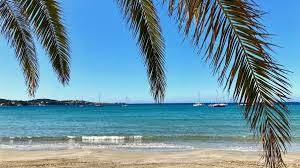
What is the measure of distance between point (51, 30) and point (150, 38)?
187 centimetres

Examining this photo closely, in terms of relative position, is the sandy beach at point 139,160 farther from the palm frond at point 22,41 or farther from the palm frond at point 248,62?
the palm frond at point 248,62

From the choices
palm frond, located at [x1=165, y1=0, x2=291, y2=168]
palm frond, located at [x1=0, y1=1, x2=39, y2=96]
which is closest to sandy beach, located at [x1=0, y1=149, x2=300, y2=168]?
palm frond, located at [x1=0, y1=1, x2=39, y2=96]

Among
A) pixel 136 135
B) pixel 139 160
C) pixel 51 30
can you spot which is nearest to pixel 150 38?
pixel 51 30

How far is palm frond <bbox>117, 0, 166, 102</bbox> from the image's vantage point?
20.5 ft

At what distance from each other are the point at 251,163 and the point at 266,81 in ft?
44.6

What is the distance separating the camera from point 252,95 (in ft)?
10.8

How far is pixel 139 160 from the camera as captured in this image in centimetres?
1752

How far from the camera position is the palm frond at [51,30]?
695 centimetres

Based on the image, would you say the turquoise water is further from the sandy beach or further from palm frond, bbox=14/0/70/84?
palm frond, bbox=14/0/70/84

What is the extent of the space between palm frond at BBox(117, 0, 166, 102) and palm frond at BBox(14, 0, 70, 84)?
1551 millimetres

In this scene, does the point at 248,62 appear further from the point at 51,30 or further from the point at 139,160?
the point at 139,160

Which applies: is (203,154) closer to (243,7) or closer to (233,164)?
(233,164)

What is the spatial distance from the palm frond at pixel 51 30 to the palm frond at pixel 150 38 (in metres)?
1.55

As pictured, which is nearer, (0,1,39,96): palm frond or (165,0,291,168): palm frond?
(165,0,291,168): palm frond
